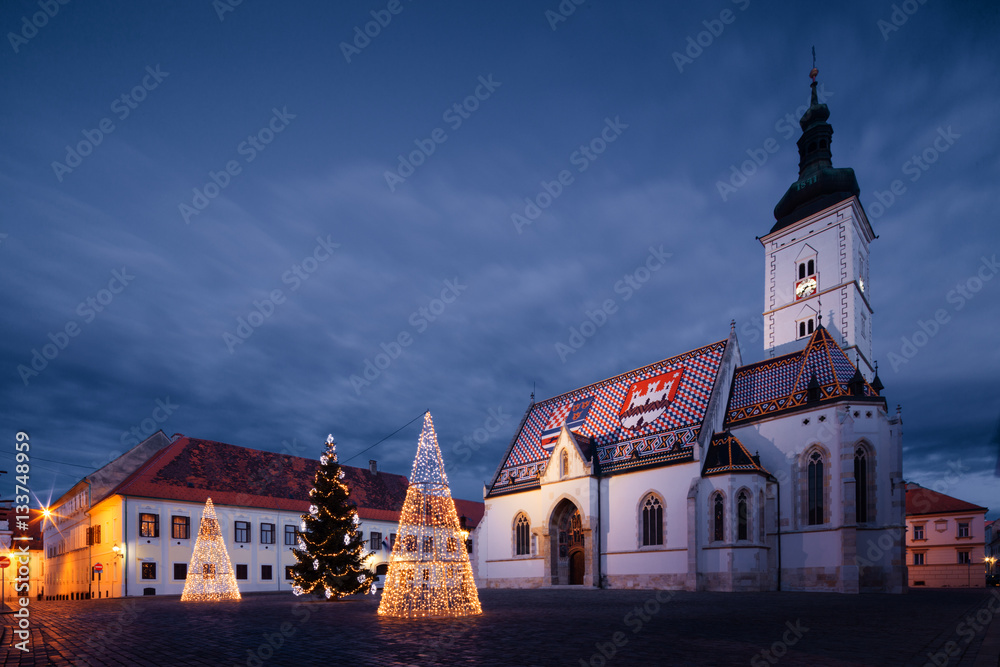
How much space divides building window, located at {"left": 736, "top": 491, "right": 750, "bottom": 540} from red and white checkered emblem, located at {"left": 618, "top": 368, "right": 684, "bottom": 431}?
6.76 m

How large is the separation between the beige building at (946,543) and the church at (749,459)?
21380mm

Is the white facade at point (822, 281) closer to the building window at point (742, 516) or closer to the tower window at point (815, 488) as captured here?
the tower window at point (815, 488)

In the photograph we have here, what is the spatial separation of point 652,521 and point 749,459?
6061 millimetres

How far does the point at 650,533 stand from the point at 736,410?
791 cm

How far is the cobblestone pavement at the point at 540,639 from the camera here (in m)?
8.23

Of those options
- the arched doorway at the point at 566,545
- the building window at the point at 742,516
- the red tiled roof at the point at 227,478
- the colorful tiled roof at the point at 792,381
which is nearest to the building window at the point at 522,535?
the arched doorway at the point at 566,545

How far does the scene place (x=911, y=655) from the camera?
827cm

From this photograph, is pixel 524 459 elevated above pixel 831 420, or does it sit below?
below

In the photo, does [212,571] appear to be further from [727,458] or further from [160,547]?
[727,458]

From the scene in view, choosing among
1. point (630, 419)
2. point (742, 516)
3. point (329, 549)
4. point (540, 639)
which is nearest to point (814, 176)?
point (630, 419)

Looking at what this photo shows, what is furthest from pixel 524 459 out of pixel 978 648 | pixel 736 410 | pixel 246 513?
pixel 978 648

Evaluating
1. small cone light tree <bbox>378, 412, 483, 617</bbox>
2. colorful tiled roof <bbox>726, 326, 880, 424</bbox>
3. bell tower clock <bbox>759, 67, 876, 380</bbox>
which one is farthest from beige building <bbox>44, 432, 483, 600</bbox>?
bell tower clock <bbox>759, 67, 876, 380</bbox>

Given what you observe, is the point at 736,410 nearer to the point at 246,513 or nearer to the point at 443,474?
the point at 443,474

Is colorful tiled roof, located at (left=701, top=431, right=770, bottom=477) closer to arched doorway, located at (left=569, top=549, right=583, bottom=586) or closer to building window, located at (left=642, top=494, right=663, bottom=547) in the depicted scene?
building window, located at (left=642, top=494, right=663, bottom=547)
